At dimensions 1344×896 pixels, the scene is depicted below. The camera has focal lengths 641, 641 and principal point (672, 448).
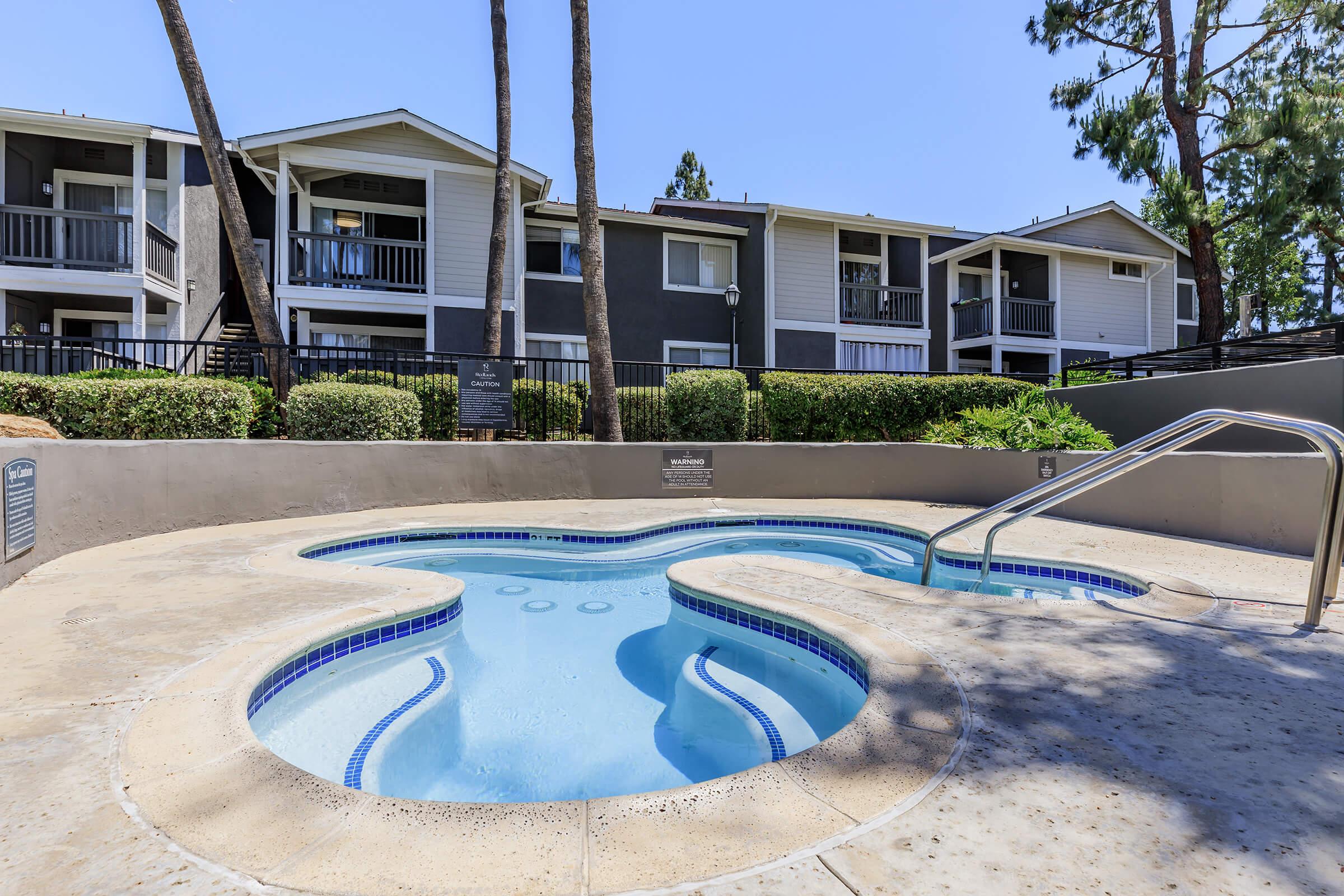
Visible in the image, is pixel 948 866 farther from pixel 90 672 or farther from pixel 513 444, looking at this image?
pixel 513 444

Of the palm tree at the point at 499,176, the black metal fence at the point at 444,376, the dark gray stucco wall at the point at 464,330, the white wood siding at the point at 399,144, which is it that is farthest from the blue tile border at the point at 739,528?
the white wood siding at the point at 399,144

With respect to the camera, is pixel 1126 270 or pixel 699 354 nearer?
pixel 699 354

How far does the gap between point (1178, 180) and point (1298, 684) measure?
18.9 m

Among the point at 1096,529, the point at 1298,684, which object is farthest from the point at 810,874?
the point at 1096,529

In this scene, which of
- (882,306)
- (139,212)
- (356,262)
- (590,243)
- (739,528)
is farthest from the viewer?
(882,306)

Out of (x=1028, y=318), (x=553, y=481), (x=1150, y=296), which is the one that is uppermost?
(x=1150, y=296)

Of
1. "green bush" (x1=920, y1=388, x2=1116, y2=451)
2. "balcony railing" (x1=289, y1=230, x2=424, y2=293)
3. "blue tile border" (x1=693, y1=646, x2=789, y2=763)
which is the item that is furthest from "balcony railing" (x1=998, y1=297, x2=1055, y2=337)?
"blue tile border" (x1=693, y1=646, x2=789, y2=763)

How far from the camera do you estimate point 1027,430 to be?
30.9 ft

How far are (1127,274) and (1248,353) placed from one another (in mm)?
13449

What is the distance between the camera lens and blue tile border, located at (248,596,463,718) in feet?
9.75

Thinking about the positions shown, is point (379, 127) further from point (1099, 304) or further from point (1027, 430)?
point (1099, 304)

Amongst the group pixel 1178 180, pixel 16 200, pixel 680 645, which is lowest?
pixel 680 645

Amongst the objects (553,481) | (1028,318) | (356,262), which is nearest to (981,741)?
(553,481)

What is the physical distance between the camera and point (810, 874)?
5.28ft
